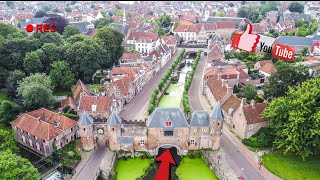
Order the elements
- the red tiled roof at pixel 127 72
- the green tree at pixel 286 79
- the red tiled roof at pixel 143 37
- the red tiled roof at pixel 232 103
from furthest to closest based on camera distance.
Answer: the red tiled roof at pixel 143 37
the red tiled roof at pixel 127 72
the green tree at pixel 286 79
the red tiled roof at pixel 232 103

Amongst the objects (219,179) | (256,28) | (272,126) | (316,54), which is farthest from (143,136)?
(256,28)

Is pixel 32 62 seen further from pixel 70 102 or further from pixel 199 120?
pixel 199 120

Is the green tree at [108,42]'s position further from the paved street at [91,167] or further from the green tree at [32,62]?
the paved street at [91,167]

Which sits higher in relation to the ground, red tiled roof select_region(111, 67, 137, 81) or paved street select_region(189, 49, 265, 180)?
red tiled roof select_region(111, 67, 137, 81)

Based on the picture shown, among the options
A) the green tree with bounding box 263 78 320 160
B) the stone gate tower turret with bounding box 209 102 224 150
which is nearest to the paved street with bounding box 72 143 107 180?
the stone gate tower turret with bounding box 209 102 224 150

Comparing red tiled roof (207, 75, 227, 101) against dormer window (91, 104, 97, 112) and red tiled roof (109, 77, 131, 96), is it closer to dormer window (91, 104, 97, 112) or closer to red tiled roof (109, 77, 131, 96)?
red tiled roof (109, 77, 131, 96)

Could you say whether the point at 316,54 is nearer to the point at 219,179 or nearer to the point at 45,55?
the point at 219,179

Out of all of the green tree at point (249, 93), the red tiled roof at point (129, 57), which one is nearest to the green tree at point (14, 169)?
the green tree at point (249, 93)
